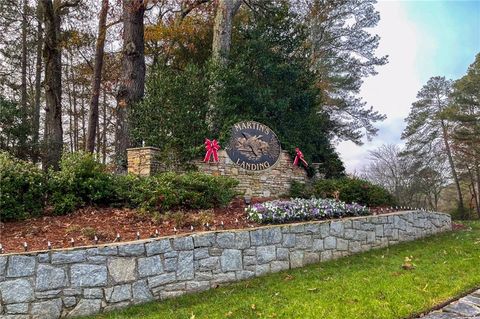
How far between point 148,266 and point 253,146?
4792 mm

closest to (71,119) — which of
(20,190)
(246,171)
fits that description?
(246,171)

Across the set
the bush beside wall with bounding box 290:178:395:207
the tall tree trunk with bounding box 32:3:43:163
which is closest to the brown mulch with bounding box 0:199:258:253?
the bush beside wall with bounding box 290:178:395:207

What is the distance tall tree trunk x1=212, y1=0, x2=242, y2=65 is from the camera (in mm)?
9664

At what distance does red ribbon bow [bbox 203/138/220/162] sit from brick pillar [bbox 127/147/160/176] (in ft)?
3.24

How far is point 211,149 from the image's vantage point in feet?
26.1

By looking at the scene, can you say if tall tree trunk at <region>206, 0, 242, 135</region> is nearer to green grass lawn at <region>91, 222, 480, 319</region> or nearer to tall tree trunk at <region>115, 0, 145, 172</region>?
tall tree trunk at <region>115, 0, 145, 172</region>

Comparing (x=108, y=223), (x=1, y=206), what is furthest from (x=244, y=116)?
(x=1, y=206)

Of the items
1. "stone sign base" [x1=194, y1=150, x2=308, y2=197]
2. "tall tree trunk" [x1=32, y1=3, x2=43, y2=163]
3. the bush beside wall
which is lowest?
the bush beside wall

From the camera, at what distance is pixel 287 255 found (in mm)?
5434

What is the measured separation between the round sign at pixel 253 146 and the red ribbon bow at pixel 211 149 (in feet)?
1.09

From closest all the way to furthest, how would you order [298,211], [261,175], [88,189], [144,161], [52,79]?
[88,189], [298,211], [144,161], [261,175], [52,79]

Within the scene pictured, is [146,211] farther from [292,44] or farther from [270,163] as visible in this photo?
[292,44]

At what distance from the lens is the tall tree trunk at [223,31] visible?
9664mm

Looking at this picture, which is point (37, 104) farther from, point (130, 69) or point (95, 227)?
point (95, 227)
